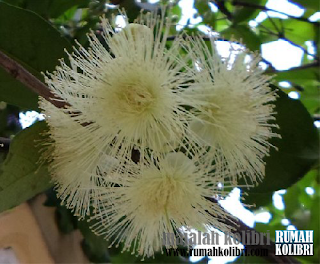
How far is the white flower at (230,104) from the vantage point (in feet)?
1.90

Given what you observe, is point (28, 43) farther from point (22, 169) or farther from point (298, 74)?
point (298, 74)

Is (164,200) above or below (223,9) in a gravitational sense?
below

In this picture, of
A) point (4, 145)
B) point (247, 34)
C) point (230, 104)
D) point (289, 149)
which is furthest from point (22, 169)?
point (247, 34)

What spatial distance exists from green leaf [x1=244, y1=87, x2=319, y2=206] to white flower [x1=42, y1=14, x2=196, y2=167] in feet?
0.75

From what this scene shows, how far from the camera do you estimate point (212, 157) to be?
1.90 feet

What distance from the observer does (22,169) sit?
648 millimetres

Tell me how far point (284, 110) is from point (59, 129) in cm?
36

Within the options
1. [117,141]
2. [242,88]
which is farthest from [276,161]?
[117,141]

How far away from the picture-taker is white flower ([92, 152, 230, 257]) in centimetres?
60

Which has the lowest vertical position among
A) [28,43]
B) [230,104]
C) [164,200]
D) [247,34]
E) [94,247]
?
[94,247]

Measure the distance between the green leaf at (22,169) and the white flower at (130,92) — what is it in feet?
0.26

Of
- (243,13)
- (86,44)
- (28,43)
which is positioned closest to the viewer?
(28,43)

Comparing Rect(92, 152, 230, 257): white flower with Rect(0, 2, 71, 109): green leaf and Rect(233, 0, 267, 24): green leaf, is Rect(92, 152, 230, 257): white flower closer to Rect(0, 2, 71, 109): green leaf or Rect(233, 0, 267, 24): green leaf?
Rect(0, 2, 71, 109): green leaf

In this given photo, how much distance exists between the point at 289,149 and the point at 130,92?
30 cm
